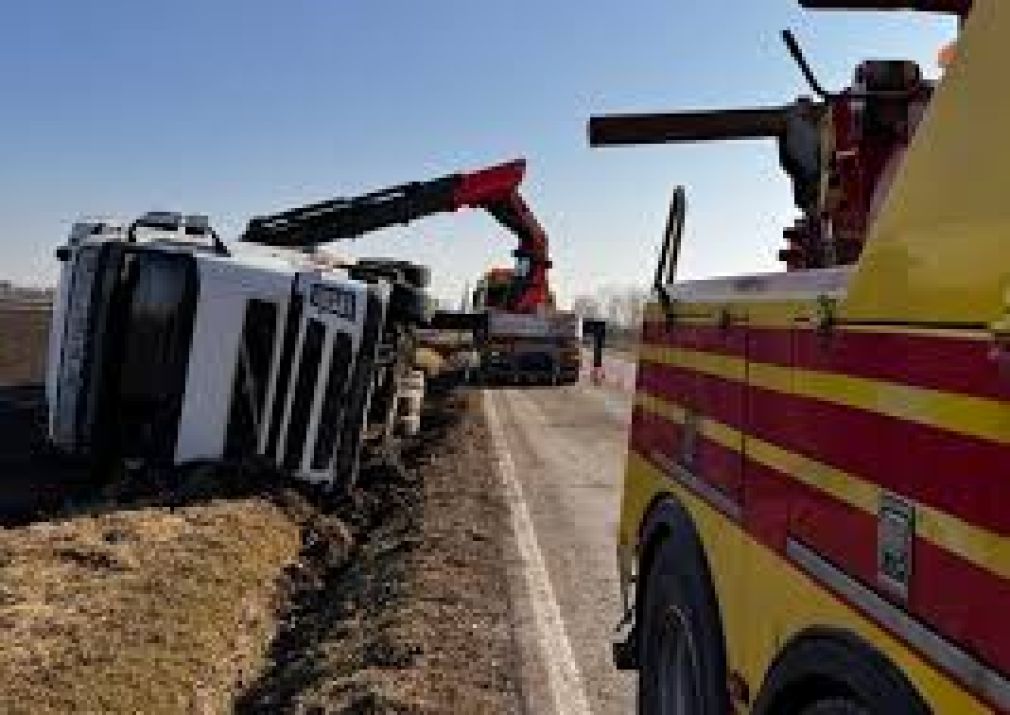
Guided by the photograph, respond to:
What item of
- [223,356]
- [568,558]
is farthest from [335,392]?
[568,558]

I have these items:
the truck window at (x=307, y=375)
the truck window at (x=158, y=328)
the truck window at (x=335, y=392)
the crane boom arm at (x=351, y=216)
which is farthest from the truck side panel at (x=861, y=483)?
the crane boom arm at (x=351, y=216)

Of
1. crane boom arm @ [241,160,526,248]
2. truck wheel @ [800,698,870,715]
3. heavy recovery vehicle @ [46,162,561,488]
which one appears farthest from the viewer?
crane boom arm @ [241,160,526,248]

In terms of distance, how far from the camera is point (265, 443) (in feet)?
47.2

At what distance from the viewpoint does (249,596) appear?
1043 centimetres

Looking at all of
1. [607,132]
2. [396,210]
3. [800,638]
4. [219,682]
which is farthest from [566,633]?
[396,210]

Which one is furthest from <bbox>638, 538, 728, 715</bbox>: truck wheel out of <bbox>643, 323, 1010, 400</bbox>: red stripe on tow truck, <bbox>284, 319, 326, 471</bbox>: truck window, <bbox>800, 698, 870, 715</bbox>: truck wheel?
<bbox>284, 319, 326, 471</bbox>: truck window

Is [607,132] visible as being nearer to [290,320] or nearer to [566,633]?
[566,633]

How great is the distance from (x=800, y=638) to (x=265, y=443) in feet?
37.6

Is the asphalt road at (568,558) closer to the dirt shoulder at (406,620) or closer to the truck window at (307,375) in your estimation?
the dirt shoulder at (406,620)

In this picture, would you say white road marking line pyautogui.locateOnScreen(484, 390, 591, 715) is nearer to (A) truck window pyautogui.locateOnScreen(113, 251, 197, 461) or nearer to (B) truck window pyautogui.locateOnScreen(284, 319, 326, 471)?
(B) truck window pyautogui.locateOnScreen(284, 319, 326, 471)

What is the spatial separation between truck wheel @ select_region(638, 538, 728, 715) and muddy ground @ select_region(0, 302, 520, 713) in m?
2.42

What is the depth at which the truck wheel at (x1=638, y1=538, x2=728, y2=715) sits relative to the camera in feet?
14.4

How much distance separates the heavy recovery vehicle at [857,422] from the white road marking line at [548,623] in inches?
107

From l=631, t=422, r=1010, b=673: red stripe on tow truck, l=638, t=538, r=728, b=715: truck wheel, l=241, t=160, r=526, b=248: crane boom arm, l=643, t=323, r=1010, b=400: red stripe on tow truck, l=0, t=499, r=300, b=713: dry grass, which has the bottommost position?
l=0, t=499, r=300, b=713: dry grass
